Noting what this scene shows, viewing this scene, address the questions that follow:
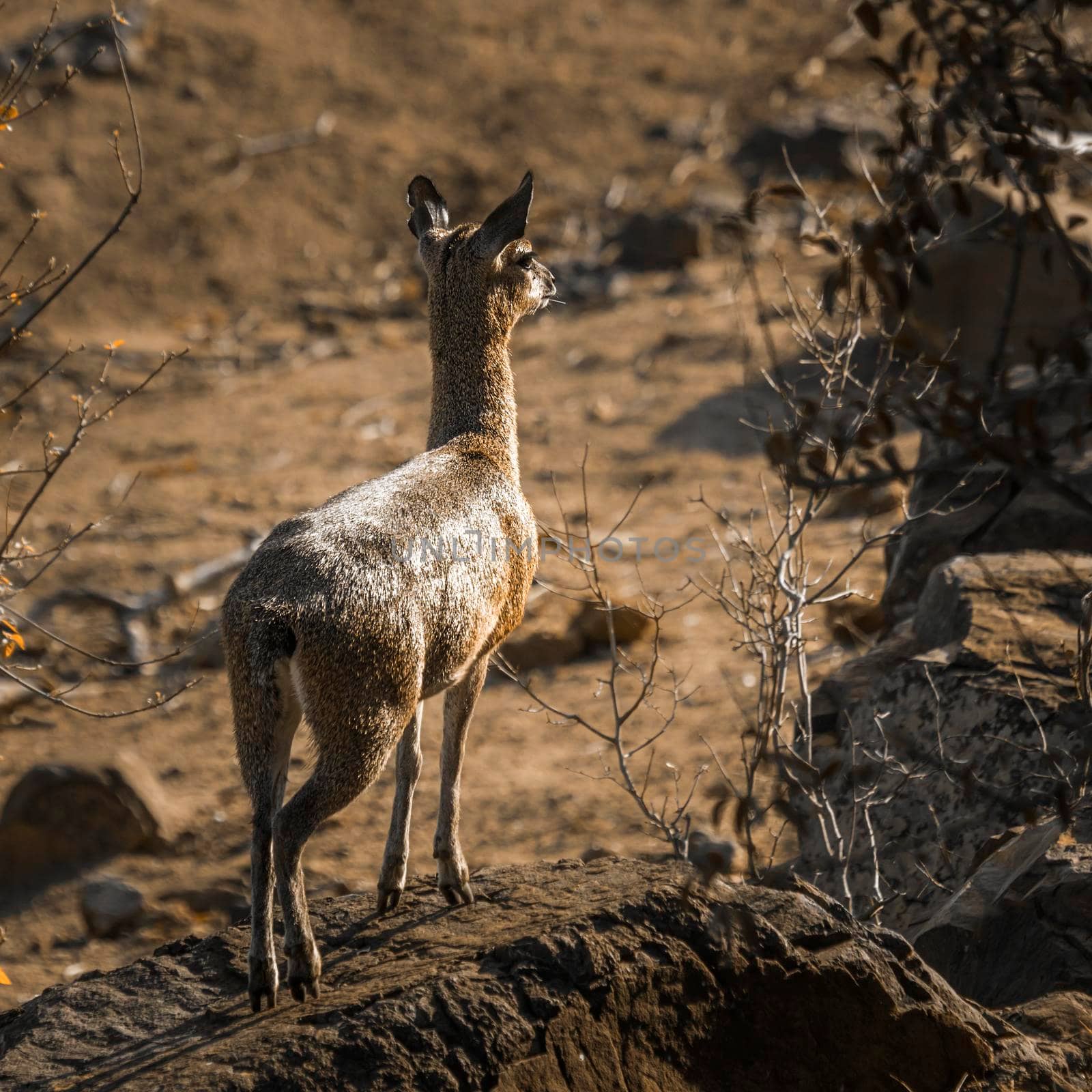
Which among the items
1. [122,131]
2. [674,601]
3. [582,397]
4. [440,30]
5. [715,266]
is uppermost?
[440,30]

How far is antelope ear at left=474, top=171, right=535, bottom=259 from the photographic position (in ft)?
18.9

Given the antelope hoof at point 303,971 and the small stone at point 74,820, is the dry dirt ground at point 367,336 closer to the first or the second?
the small stone at point 74,820

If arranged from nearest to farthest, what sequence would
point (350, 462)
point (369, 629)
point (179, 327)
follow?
1. point (369, 629)
2. point (350, 462)
3. point (179, 327)

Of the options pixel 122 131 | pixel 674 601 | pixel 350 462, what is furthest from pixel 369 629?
pixel 122 131

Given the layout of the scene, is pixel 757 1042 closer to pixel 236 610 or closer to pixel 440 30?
pixel 236 610

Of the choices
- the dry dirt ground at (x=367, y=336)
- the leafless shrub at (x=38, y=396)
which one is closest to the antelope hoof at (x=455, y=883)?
the leafless shrub at (x=38, y=396)

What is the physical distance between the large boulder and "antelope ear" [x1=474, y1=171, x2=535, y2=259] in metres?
2.56

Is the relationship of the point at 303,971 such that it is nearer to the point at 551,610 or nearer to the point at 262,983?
the point at 262,983

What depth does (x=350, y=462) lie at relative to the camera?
49.2 feet

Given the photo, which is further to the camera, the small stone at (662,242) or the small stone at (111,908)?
the small stone at (662,242)

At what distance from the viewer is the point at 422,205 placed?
641 centimetres

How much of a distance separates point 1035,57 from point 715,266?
1611 centimetres

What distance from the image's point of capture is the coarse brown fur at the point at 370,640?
443cm

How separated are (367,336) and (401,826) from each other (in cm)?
1396
